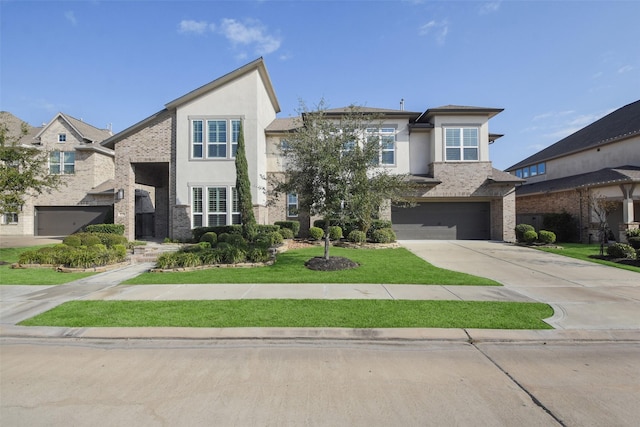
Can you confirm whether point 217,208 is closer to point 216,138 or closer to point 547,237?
point 216,138

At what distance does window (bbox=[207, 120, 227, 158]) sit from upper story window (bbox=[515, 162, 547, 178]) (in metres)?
25.8

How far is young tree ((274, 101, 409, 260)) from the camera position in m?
9.80

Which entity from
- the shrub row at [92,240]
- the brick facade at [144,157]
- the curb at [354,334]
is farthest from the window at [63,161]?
the curb at [354,334]

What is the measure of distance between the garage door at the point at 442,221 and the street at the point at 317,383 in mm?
14805

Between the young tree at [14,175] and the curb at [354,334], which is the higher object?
the young tree at [14,175]

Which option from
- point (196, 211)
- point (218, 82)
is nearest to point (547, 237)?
point (196, 211)

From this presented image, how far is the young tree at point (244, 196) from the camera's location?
49.1 feet

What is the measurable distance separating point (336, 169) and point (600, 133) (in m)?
24.5

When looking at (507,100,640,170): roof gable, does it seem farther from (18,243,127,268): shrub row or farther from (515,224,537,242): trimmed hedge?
(18,243,127,268): shrub row

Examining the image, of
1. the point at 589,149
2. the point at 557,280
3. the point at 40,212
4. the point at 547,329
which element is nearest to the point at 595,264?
→ the point at 557,280

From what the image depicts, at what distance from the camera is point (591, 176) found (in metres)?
19.7

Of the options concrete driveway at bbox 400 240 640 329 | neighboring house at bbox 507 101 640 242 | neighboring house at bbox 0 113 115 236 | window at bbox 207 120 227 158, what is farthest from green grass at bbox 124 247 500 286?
neighboring house at bbox 0 113 115 236

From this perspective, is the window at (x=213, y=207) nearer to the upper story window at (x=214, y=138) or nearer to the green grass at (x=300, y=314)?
the upper story window at (x=214, y=138)

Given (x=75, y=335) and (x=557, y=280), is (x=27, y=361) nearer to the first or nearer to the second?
(x=75, y=335)
